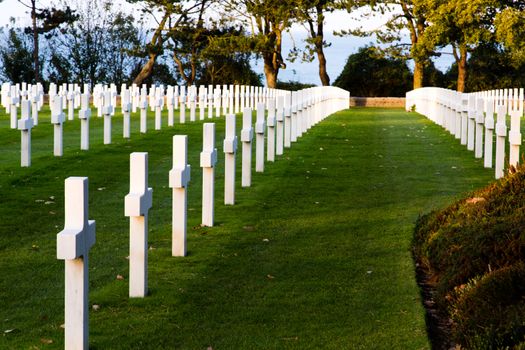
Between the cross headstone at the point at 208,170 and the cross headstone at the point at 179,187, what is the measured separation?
4.47ft

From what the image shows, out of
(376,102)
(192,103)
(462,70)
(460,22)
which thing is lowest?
(376,102)

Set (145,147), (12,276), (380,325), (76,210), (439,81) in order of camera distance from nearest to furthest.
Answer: (76,210) → (380,325) → (12,276) → (145,147) → (439,81)

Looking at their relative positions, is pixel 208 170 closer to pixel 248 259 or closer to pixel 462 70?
pixel 248 259

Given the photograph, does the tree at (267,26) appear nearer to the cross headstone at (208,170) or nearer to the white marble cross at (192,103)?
the white marble cross at (192,103)

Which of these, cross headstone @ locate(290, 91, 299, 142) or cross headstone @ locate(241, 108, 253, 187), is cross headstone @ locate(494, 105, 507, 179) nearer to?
cross headstone @ locate(241, 108, 253, 187)

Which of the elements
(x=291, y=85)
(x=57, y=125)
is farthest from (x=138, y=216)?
(x=291, y=85)

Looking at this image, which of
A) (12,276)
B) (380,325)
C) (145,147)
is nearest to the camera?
(380,325)

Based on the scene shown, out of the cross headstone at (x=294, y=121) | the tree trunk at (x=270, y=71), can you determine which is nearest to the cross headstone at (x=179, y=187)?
the cross headstone at (x=294, y=121)

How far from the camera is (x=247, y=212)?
42.1 feet

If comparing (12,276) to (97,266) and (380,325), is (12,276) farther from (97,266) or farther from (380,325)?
(380,325)

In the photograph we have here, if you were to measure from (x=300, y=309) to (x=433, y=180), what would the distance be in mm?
8868

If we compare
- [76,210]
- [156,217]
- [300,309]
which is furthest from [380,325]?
[156,217]

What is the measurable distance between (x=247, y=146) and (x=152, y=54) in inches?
1814

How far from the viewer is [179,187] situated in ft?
31.0
